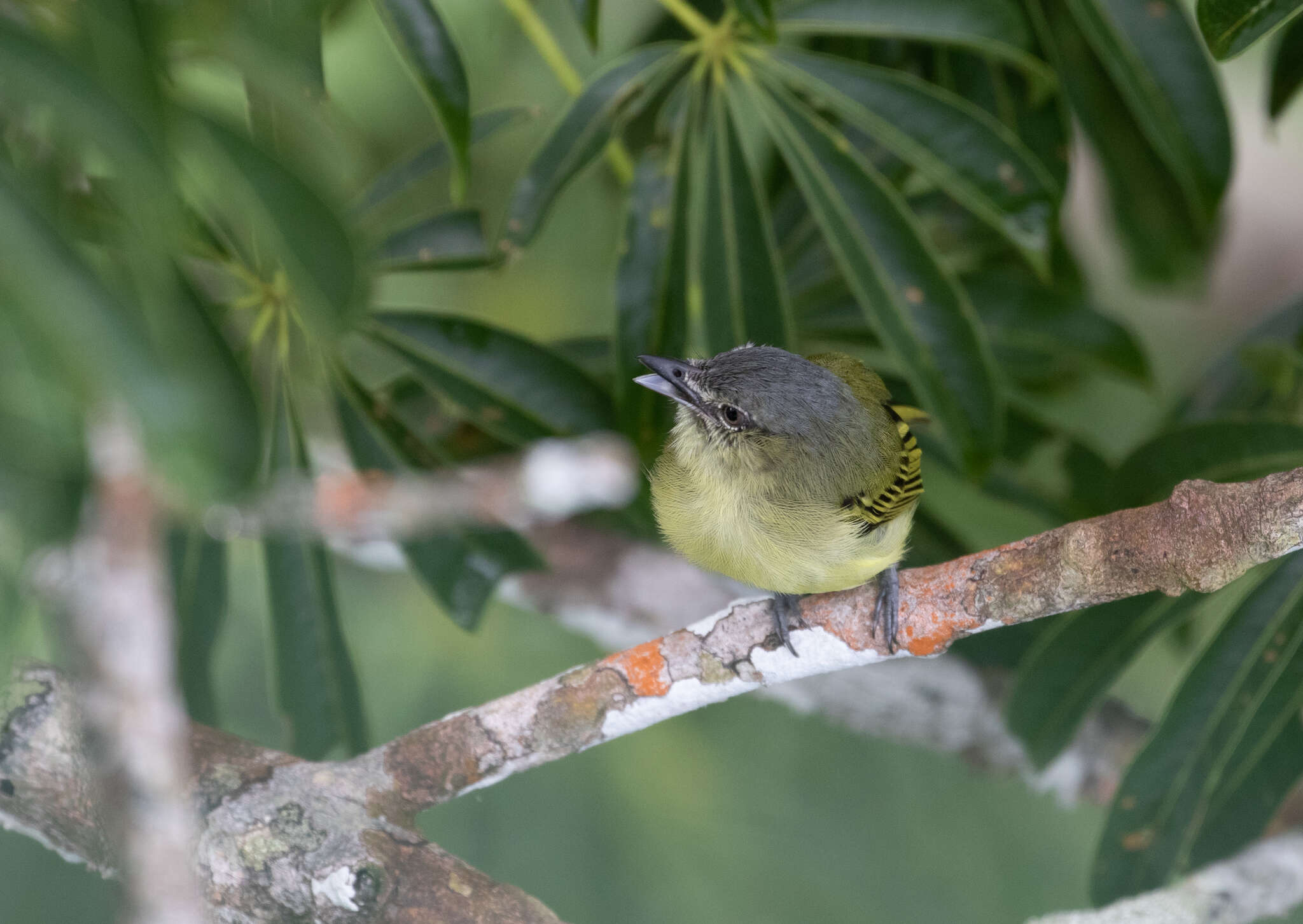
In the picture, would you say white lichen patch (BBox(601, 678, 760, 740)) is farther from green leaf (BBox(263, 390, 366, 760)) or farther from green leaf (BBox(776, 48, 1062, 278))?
green leaf (BBox(776, 48, 1062, 278))

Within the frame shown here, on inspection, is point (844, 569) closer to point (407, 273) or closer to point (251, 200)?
point (251, 200)

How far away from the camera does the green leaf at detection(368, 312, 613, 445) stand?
124cm

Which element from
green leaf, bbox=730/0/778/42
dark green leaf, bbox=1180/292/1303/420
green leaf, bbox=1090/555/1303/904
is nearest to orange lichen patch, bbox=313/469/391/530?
green leaf, bbox=730/0/778/42

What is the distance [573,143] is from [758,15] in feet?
0.86

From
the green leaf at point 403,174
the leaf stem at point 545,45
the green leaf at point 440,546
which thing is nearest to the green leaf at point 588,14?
the leaf stem at point 545,45

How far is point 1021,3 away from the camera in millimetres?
1254

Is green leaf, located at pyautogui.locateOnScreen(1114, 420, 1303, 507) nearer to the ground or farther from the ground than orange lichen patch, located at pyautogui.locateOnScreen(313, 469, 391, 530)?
farther from the ground

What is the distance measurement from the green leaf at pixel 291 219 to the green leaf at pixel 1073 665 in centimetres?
88

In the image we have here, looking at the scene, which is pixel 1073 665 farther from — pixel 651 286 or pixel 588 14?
pixel 588 14

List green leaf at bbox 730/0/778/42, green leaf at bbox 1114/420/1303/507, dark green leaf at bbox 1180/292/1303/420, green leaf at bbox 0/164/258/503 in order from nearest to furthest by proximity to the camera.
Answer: green leaf at bbox 0/164/258/503, green leaf at bbox 730/0/778/42, green leaf at bbox 1114/420/1303/507, dark green leaf at bbox 1180/292/1303/420

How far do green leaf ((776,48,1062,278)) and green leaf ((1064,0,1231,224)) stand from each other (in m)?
0.15

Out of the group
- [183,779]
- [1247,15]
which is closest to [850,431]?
[1247,15]

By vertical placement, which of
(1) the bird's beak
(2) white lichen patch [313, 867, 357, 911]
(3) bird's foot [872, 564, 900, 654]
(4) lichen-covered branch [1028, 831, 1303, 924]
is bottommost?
(4) lichen-covered branch [1028, 831, 1303, 924]

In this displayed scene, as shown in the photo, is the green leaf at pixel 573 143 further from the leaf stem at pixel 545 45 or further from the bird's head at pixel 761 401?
the bird's head at pixel 761 401
